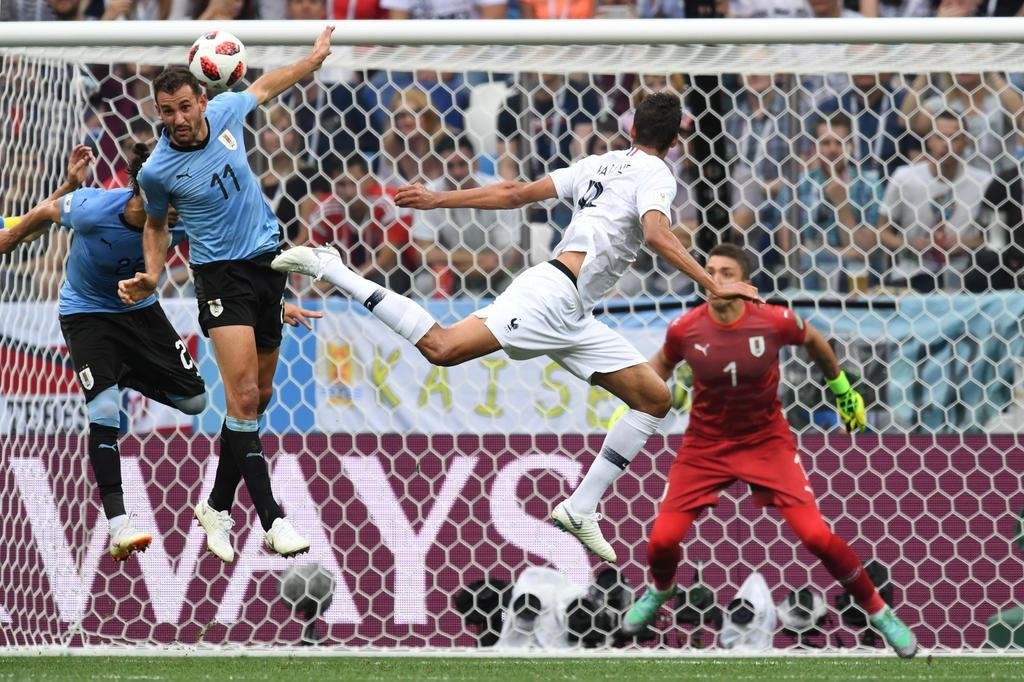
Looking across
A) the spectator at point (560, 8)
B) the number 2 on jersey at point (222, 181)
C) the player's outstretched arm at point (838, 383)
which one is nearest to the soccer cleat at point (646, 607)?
the player's outstretched arm at point (838, 383)

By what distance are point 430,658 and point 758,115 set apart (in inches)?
147

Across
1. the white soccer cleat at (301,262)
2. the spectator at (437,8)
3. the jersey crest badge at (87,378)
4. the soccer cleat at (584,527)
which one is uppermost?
the spectator at (437,8)

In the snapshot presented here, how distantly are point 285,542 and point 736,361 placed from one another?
253 cm

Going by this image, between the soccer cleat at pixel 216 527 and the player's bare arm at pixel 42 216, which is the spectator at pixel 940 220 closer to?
the soccer cleat at pixel 216 527

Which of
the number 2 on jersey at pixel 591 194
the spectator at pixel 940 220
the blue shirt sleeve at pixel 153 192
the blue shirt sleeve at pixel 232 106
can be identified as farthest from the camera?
the spectator at pixel 940 220

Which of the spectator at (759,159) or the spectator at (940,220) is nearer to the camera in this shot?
the spectator at (940,220)

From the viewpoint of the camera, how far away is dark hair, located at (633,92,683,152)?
259 inches

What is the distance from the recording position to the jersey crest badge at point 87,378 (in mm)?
7020

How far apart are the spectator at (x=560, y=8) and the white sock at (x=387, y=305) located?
4762mm

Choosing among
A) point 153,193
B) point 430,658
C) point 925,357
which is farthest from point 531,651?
point 153,193

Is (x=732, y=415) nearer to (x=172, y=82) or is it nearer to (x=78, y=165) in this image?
(x=172, y=82)

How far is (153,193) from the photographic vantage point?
6.42 meters

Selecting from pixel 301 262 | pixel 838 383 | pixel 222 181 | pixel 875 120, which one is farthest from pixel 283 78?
pixel 875 120

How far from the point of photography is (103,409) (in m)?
7.00
